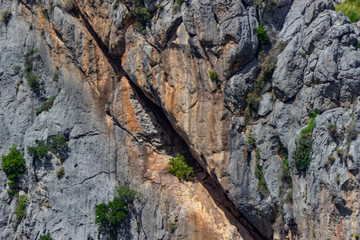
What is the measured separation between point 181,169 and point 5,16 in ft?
40.6

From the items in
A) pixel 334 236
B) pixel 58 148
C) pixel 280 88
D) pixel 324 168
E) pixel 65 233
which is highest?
pixel 58 148

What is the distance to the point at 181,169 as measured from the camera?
22062 mm

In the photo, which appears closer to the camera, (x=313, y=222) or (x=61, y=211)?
(x=313, y=222)

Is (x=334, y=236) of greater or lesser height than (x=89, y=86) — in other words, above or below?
below

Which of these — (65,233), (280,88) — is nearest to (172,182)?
(65,233)

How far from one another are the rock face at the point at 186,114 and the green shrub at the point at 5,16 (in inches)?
6.6

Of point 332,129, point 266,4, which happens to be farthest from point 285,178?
point 266,4

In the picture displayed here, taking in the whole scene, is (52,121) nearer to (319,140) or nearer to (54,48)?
(54,48)

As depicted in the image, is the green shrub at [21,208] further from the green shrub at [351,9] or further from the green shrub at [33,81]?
the green shrub at [351,9]

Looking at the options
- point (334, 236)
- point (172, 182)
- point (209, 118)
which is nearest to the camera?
point (334, 236)

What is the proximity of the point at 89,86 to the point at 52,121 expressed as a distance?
2.43 m

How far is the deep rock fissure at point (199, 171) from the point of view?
20719mm


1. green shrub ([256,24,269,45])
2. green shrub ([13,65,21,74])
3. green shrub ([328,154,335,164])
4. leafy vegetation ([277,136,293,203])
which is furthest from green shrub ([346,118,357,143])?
green shrub ([13,65,21,74])

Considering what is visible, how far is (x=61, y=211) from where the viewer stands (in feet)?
73.4
